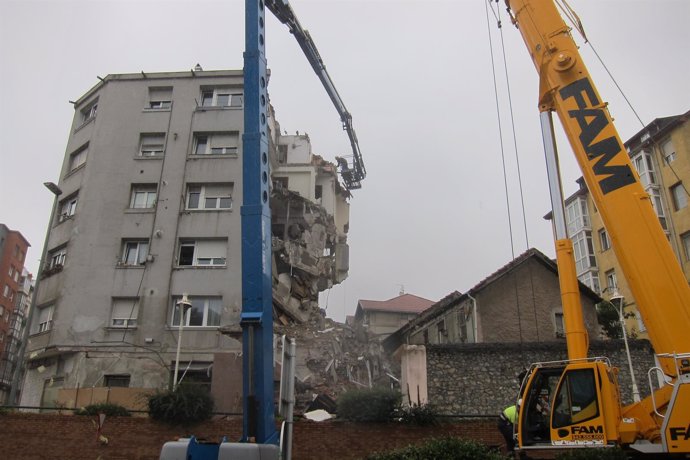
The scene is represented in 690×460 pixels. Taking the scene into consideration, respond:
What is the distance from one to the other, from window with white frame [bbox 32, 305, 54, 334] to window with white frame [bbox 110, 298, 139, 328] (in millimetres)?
3457

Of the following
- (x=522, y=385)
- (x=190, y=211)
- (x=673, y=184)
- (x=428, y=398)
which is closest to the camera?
(x=522, y=385)

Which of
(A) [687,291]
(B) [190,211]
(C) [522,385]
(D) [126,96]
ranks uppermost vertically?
(D) [126,96]

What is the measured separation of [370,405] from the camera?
16797 millimetres

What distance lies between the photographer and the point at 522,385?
10219 mm

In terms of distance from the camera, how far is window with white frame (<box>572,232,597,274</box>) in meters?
45.5

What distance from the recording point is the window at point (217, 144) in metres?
31.8

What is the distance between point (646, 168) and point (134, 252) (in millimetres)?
33222

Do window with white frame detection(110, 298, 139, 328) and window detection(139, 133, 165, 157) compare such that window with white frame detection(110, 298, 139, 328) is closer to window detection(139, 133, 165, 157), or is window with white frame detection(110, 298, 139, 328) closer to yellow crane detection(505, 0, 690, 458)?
window detection(139, 133, 165, 157)

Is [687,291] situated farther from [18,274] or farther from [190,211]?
[18,274]

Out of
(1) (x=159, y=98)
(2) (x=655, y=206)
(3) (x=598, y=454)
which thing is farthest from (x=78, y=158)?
(2) (x=655, y=206)

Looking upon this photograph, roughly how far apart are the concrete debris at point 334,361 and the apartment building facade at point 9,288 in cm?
5594

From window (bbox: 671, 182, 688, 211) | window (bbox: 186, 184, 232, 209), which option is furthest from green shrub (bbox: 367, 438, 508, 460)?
window (bbox: 671, 182, 688, 211)

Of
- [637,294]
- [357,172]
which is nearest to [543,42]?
[637,294]

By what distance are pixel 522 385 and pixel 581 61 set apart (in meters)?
6.06
